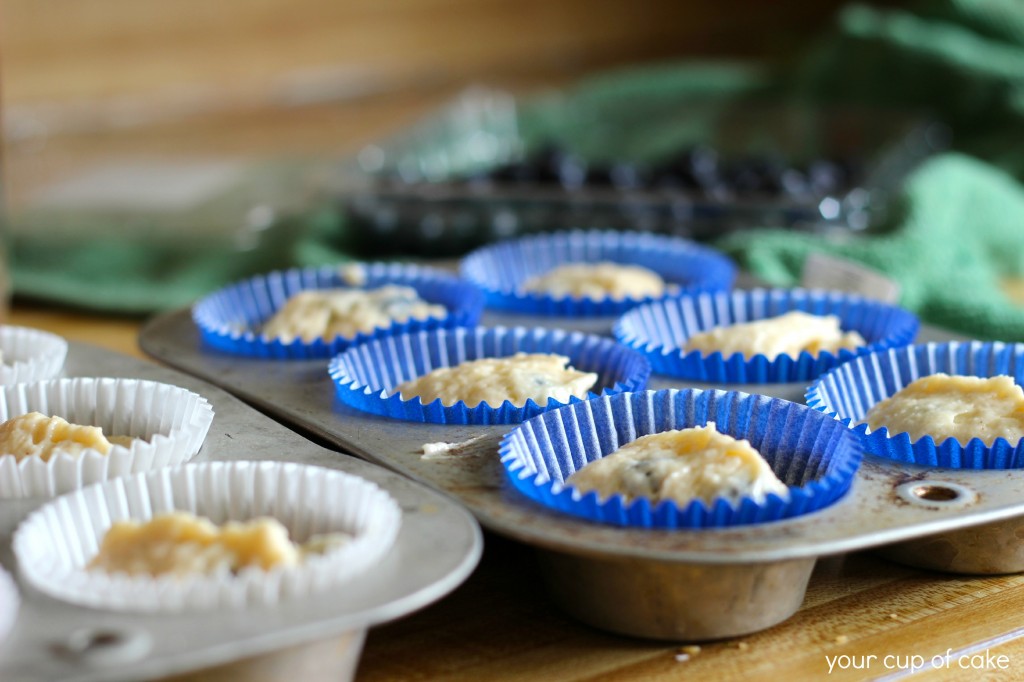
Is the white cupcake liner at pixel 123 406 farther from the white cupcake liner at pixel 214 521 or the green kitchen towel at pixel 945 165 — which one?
the green kitchen towel at pixel 945 165

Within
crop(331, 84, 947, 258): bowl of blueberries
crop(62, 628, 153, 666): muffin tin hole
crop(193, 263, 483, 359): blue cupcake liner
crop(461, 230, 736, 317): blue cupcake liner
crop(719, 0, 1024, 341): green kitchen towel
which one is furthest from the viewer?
crop(331, 84, 947, 258): bowl of blueberries

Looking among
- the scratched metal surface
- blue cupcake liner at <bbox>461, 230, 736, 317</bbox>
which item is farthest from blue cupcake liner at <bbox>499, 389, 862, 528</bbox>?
blue cupcake liner at <bbox>461, 230, 736, 317</bbox>

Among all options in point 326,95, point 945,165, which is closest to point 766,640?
point 945,165

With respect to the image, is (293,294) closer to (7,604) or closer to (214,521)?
(214,521)

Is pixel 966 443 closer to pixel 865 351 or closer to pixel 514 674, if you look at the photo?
pixel 865 351

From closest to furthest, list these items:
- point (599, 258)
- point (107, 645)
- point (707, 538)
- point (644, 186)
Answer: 1. point (107, 645)
2. point (707, 538)
3. point (599, 258)
4. point (644, 186)

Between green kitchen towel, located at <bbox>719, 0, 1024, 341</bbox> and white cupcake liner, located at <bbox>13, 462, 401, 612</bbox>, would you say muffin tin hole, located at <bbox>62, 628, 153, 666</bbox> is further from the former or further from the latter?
green kitchen towel, located at <bbox>719, 0, 1024, 341</bbox>

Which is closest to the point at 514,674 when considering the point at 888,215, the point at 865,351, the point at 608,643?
the point at 608,643
